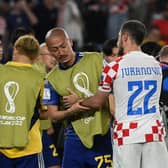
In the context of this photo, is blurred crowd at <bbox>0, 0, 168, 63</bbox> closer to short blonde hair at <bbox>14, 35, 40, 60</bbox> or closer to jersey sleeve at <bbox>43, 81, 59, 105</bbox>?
jersey sleeve at <bbox>43, 81, 59, 105</bbox>

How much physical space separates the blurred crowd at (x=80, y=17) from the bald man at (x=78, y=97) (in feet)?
25.2

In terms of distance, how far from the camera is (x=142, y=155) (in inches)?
342

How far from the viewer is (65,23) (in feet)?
59.0

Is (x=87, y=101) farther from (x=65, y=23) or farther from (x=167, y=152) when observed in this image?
(x=65, y=23)

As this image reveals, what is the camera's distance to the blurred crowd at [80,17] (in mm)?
17672

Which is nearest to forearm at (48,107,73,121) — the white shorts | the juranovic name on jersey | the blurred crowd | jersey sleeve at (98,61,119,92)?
jersey sleeve at (98,61,119,92)

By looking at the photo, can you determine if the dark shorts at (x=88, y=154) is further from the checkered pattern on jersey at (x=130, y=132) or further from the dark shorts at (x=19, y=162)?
the checkered pattern on jersey at (x=130, y=132)


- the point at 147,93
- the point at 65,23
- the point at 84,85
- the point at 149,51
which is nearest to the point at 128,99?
the point at 147,93

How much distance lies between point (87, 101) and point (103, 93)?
10.8 inches

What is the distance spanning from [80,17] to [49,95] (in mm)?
9217

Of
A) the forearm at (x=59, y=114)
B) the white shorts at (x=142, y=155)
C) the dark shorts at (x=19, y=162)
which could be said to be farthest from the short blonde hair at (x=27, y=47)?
the white shorts at (x=142, y=155)

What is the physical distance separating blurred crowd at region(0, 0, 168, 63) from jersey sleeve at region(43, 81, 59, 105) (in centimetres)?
775

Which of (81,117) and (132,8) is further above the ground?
(132,8)

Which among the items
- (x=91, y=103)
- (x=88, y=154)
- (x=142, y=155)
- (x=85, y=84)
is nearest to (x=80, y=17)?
(x=85, y=84)
